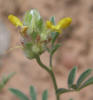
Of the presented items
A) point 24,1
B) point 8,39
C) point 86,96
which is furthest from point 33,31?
point 24,1

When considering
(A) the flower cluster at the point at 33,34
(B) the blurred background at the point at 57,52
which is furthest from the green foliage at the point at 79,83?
(B) the blurred background at the point at 57,52

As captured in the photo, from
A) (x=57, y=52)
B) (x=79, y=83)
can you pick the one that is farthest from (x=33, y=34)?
(x=57, y=52)

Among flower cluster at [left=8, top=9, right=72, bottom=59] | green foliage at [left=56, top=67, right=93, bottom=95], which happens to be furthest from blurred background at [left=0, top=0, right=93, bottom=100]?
flower cluster at [left=8, top=9, right=72, bottom=59]

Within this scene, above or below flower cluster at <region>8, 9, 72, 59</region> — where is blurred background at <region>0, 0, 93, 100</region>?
above

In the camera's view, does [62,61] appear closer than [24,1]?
Yes

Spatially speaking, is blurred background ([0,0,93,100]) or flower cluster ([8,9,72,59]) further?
blurred background ([0,0,93,100])

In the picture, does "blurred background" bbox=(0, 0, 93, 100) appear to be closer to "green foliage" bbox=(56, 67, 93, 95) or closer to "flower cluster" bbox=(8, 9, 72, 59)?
"green foliage" bbox=(56, 67, 93, 95)

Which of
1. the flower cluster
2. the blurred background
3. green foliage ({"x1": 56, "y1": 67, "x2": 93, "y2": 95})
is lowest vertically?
green foliage ({"x1": 56, "y1": 67, "x2": 93, "y2": 95})

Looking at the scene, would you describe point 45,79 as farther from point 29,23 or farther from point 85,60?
point 29,23

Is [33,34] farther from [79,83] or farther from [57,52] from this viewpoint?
[57,52]
